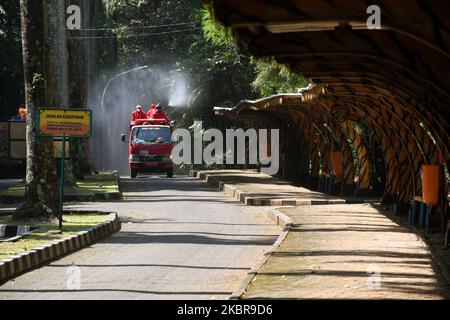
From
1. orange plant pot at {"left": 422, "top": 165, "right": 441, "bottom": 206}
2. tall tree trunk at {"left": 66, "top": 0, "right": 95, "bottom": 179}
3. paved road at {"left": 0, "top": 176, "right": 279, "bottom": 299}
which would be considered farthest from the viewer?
tall tree trunk at {"left": 66, "top": 0, "right": 95, "bottom": 179}

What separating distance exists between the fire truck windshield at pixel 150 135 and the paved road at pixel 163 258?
1824 cm

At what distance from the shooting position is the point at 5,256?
50.1 feet

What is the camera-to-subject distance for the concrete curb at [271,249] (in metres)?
11.9

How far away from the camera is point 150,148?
1864 inches

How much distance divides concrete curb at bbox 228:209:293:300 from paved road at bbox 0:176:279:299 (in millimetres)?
216

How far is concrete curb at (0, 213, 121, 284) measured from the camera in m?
14.5

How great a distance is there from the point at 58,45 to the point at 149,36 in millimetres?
43152

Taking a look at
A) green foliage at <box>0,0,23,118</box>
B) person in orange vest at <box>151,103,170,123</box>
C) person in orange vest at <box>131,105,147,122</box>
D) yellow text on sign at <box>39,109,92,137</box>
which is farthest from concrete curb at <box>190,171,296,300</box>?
green foliage at <box>0,0,23,118</box>

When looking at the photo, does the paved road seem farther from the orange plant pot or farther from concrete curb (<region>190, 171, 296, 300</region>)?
the orange plant pot

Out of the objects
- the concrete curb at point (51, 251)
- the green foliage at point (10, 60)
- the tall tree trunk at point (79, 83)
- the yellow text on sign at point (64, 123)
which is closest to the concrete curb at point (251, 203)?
the concrete curb at point (51, 251)

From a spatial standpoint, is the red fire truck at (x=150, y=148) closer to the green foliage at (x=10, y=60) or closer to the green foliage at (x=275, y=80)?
the green foliage at (x=275, y=80)

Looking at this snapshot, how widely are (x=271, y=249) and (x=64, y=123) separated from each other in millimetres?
5511

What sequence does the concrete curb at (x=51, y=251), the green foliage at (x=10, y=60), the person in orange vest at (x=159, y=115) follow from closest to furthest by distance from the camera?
the concrete curb at (x=51, y=251)
the person in orange vest at (x=159, y=115)
the green foliage at (x=10, y=60)
